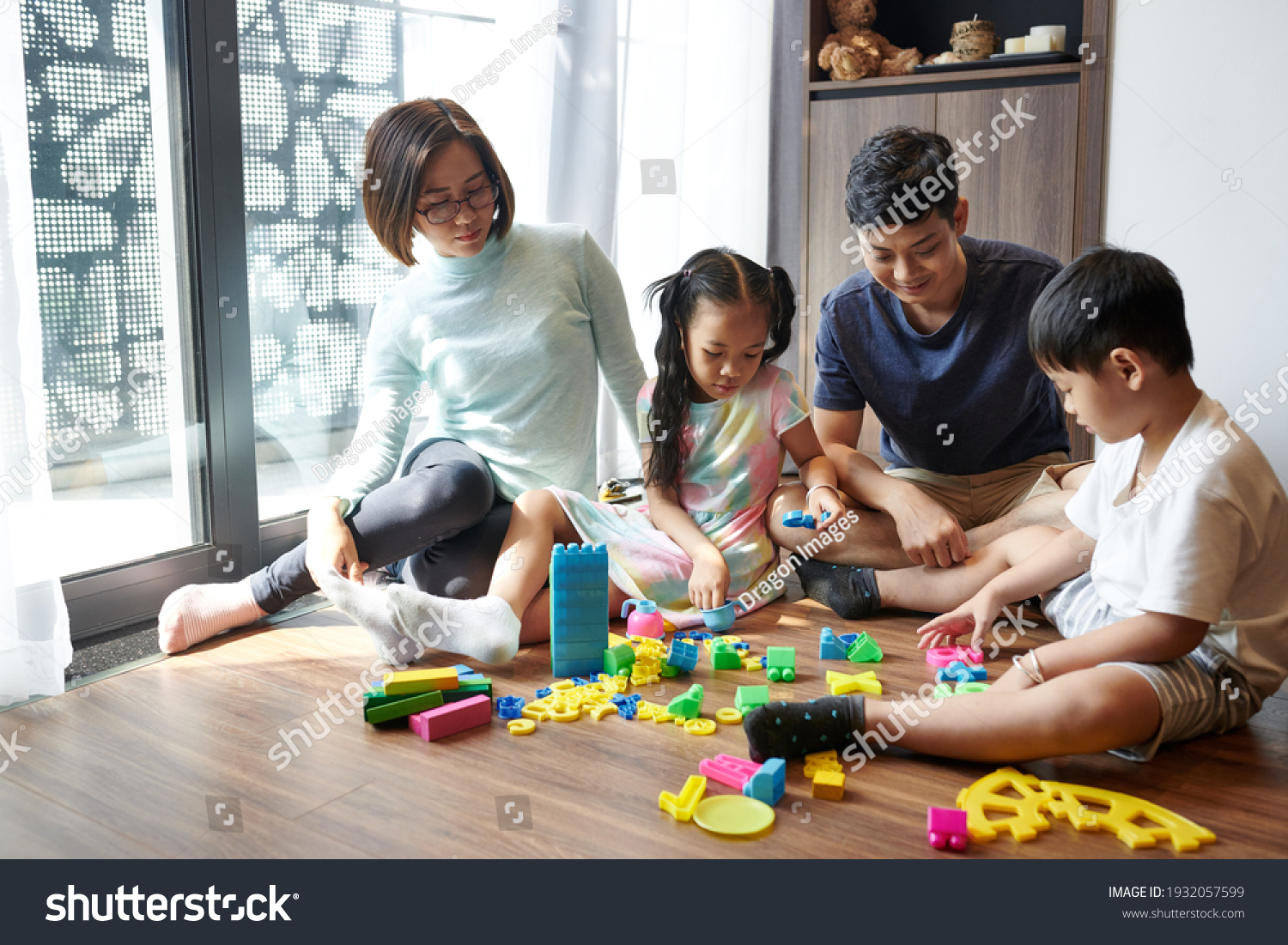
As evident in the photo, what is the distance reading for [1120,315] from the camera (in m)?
1.06

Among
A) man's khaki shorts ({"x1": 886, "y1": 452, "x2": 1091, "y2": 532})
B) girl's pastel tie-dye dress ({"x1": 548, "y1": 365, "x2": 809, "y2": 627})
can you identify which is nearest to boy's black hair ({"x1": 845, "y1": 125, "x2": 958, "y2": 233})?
girl's pastel tie-dye dress ({"x1": 548, "y1": 365, "x2": 809, "y2": 627})

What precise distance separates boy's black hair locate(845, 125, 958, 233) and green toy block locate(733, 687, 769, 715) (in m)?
0.61

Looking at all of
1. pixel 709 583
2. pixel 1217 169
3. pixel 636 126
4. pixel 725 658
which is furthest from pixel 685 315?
pixel 1217 169

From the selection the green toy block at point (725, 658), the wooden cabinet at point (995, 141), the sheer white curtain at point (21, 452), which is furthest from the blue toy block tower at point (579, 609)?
the wooden cabinet at point (995, 141)

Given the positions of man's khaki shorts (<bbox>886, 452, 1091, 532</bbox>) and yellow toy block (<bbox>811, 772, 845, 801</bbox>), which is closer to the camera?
yellow toy block (<bbox>811, 772, 845, 801</bbox>)

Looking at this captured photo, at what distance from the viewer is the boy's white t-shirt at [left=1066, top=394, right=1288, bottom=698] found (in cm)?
103

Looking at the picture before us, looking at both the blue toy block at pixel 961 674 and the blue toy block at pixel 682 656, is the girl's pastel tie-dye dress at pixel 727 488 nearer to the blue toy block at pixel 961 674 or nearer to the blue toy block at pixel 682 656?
the blue toy block at pixel 682 656

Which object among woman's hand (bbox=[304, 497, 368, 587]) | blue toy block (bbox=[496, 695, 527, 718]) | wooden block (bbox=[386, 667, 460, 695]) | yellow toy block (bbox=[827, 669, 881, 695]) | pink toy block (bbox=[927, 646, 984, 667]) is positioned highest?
woman's hand (bbox=[304, 497, 368, 587])

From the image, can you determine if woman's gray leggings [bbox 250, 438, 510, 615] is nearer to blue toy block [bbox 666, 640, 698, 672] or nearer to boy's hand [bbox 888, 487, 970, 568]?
blue toy block [bbox 666, 640, 698, 672]

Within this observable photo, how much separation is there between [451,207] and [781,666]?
0.77m

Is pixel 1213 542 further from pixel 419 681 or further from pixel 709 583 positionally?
pixel 419 681

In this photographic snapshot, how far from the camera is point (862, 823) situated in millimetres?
996
